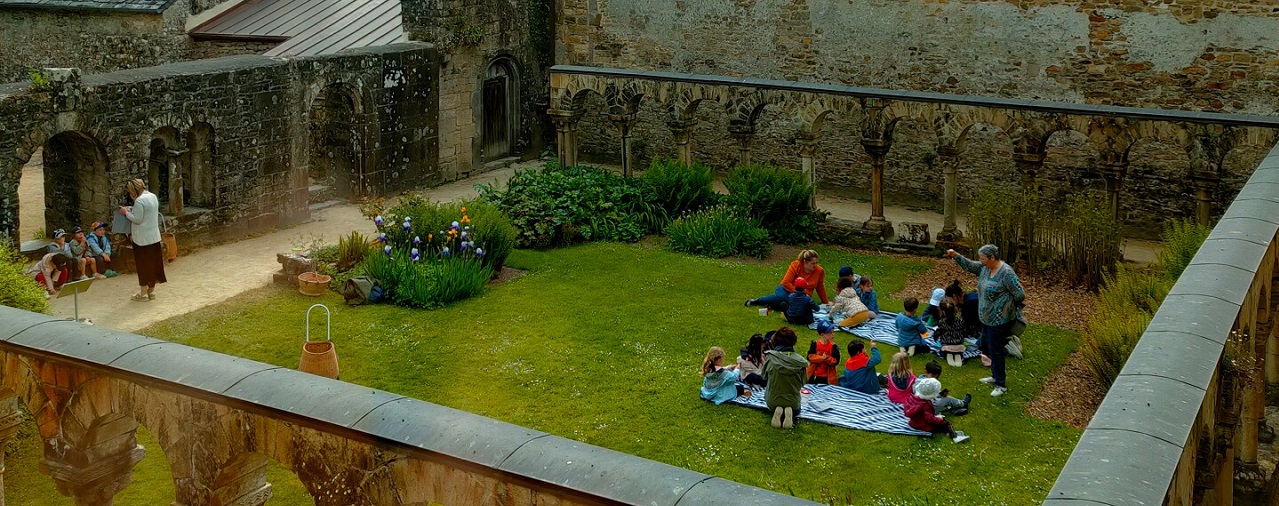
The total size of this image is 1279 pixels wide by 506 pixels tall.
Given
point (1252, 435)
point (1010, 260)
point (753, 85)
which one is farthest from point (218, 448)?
point (753, 85)

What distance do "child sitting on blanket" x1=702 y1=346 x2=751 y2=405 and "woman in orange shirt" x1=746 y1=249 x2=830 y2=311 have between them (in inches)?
89.8

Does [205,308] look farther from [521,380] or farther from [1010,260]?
[1010,260]

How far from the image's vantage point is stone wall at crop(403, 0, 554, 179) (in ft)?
59.7

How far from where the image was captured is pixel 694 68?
19375 mm

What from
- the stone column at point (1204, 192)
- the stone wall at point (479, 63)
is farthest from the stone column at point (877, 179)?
the stone wall at point (479, 63)

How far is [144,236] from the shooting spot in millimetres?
12945

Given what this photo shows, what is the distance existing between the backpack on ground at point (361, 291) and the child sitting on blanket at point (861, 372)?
4723 millimetres

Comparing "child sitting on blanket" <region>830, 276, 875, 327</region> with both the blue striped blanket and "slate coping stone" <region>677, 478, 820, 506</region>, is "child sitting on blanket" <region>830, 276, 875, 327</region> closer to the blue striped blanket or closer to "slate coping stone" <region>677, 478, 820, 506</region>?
the blue striped blanket

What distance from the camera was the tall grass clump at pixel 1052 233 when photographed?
44.8 feet

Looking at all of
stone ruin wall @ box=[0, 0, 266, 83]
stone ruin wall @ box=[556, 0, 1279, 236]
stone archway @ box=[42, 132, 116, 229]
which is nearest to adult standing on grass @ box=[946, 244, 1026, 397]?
stone ruin wall @ box=[556, 0, 1279, 236]

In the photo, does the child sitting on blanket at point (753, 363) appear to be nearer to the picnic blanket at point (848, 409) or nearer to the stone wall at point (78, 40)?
the picnic blanket at point (848, 409)

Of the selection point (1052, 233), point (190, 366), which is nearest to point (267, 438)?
point (190, 366)

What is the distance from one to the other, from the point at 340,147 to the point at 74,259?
4.55 meters

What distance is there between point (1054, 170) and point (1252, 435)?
7934 mm
